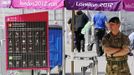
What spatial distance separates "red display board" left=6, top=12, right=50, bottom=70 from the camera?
28.0 ft

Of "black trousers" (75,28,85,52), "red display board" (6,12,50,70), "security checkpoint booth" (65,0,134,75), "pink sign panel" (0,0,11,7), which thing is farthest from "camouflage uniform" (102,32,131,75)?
"black trousers" (75,28,85,52)

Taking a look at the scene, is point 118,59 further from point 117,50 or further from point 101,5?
point 101,5

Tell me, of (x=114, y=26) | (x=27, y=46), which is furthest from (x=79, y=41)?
(x=114, y=26)

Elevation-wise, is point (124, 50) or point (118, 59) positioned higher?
point (124, 50)

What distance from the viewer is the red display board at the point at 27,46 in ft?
28.0

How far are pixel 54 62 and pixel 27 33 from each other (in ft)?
7.99

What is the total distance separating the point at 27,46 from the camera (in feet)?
28.1

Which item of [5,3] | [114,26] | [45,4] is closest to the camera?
[114,26]

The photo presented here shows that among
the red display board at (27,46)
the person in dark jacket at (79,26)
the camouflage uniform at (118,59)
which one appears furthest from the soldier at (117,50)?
the person in dark jacket at (79,26)

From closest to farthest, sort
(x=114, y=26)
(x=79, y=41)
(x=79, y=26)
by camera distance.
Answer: (x=114, y=26) → (x=79, y=26) → (x=79, y=41)

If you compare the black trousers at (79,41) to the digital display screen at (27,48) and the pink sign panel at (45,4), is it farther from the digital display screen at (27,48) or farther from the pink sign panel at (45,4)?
the digital display screen at (27,48)

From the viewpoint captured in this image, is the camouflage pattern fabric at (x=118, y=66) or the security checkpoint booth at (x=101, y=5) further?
the security checkpoint booth at (x=101, y=5)

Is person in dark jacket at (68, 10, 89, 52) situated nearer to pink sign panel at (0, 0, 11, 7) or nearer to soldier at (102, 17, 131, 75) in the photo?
pink sign panel at (0, 0, 11, 7)

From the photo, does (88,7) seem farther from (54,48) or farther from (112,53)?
(54,48)
